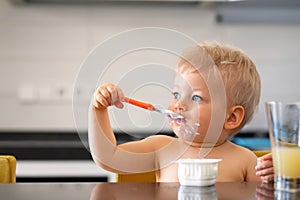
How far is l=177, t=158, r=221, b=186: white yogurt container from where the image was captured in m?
0.93

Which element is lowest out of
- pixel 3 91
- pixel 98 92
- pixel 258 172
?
pixel 3 91

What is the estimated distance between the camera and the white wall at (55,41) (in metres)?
2.64

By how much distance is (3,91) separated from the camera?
2645 mm

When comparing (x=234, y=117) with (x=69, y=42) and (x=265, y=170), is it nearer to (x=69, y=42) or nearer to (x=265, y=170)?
(x=265, y=170)

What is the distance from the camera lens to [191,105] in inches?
45.8

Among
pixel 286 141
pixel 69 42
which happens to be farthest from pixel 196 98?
pixel 69 42

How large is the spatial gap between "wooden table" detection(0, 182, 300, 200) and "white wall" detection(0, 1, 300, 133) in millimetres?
1730

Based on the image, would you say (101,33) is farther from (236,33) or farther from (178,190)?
(178,190)

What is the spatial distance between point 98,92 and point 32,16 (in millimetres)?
1773

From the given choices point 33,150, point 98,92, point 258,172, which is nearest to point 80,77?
point 98,92

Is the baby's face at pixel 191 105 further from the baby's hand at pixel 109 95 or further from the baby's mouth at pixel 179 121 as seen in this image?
the baby's hand at pixel 109 95

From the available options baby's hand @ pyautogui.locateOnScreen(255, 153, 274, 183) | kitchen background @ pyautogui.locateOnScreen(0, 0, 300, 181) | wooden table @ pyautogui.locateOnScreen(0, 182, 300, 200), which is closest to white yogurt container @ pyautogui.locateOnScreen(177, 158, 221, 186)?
wooden table @ pyautogui.locateOnScreen(0, 182, 300, 200)

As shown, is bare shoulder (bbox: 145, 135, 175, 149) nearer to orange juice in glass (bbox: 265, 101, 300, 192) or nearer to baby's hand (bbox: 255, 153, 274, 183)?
baby's hand (bbox: 255, 153, 274, 183)

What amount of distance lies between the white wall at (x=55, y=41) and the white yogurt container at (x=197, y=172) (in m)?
1.76
